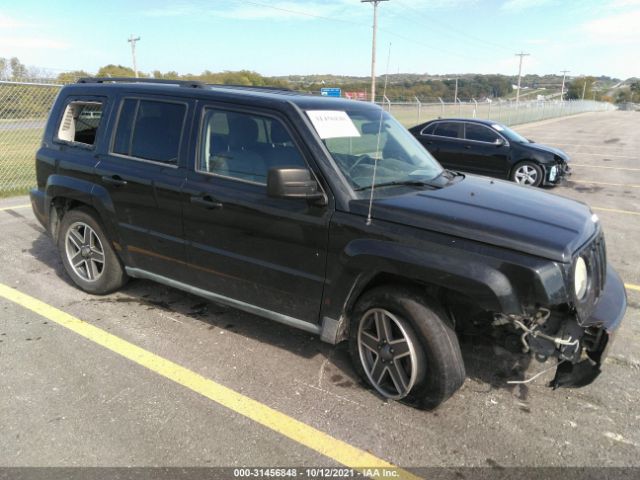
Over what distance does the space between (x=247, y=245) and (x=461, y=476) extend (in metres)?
1.92

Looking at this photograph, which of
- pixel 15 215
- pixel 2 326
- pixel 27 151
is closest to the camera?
pixel 2 326

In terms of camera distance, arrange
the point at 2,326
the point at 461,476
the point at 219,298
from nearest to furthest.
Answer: the point at 461,476 → the point at 219,298 → the point at 2,326

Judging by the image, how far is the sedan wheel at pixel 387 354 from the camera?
292cm

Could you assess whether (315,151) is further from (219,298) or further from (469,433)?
(469,433)

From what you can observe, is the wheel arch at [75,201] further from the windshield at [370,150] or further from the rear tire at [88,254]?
the windshield at [370,150]

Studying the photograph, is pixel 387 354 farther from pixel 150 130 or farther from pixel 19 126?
pixel 19 126

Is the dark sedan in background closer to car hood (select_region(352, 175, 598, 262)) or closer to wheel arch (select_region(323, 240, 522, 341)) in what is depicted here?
car hood (select_region(352, 175, 598, 262))

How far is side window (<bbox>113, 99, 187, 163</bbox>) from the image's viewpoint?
12.2 ft

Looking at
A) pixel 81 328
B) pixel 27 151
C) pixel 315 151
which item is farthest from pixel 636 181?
pixel 27 151

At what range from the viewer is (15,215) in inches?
299

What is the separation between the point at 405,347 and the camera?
2.92 meters

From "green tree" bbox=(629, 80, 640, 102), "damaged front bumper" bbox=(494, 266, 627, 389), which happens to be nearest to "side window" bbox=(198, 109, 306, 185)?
"damaged front bumper" bbox=(494, 266, 627, 389)

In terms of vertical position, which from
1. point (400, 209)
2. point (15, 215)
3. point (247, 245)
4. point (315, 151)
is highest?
point (315, 151)

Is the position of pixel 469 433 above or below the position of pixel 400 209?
below
